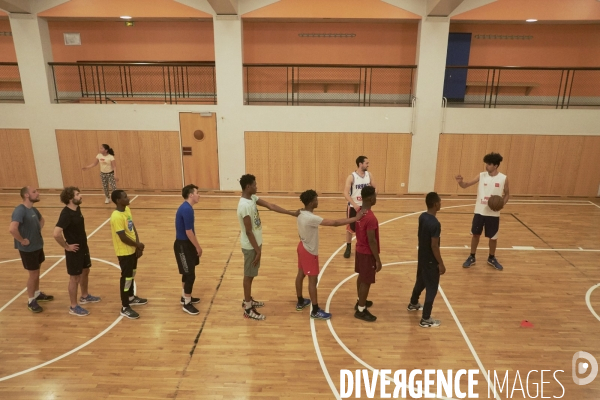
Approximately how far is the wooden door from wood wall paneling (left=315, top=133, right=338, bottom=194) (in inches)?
110

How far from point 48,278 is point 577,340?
25.0 ft

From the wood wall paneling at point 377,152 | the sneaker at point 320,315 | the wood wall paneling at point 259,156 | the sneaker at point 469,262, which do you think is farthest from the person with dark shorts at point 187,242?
the wood wall paneling at point 377,152

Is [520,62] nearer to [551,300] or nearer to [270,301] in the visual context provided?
[551,300]

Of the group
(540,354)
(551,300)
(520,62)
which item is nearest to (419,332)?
(540,354)

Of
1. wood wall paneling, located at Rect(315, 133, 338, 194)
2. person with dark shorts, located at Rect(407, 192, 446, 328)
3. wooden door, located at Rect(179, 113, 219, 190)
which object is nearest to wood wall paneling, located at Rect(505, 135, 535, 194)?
wood wall paneling, located at Rect(315, 133, 338, 194)

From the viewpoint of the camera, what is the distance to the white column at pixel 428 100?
10719 mm

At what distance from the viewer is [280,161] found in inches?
458

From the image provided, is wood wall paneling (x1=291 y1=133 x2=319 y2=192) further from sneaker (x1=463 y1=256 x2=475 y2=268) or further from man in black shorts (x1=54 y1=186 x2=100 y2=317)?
man in black shorts (x1=54 y1=186 x2=100 y2=317)

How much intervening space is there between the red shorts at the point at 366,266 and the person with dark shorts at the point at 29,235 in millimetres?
4087

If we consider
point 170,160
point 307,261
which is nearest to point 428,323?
point 307,261

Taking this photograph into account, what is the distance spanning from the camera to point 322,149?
1152 centimetres

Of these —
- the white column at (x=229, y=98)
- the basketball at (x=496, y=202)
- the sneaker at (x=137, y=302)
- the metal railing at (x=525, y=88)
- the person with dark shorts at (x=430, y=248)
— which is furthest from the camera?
the metal railing at (x=525, y=88)

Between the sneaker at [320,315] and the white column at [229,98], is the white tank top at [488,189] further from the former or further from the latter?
the white column at [229,98]

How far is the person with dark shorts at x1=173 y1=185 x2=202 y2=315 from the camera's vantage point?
17.3 feet
